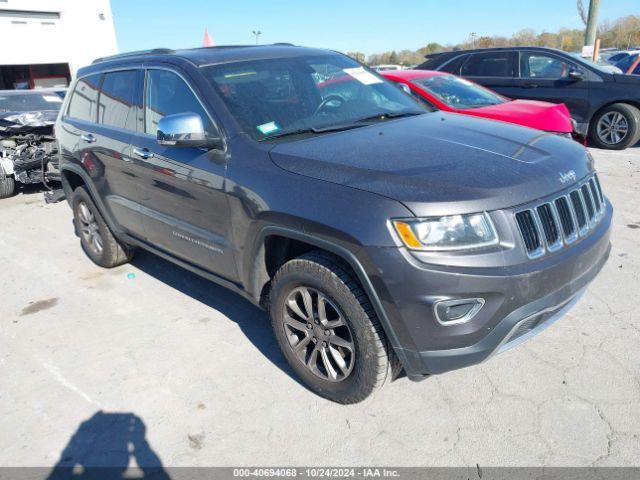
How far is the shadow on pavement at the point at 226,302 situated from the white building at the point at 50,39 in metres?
21.1

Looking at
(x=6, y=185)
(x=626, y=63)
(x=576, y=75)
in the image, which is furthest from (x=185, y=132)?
(x=626, y=63)

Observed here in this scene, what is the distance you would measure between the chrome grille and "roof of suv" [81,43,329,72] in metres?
2.13

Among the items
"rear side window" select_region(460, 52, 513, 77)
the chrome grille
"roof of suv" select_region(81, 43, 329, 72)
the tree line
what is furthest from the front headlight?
the tree line

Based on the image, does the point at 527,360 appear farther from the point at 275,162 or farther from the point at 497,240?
the point at 275,162

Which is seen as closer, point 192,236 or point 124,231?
point 192,236

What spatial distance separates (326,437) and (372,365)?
47 cm

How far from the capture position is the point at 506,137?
2912mm

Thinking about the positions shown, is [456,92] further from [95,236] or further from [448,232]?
[448,232]

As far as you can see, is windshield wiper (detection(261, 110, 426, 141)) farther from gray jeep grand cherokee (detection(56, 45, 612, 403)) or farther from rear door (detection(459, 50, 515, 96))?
rear door (detection(459, 50, 515, 96))

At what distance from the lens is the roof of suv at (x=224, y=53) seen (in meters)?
3.38

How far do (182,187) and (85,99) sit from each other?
205 cm

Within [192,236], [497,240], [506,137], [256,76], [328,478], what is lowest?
[328,478]

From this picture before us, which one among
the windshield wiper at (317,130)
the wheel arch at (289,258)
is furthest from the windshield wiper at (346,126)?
the wheel arch at (289,258)

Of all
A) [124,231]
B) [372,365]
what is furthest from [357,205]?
[124,231]
